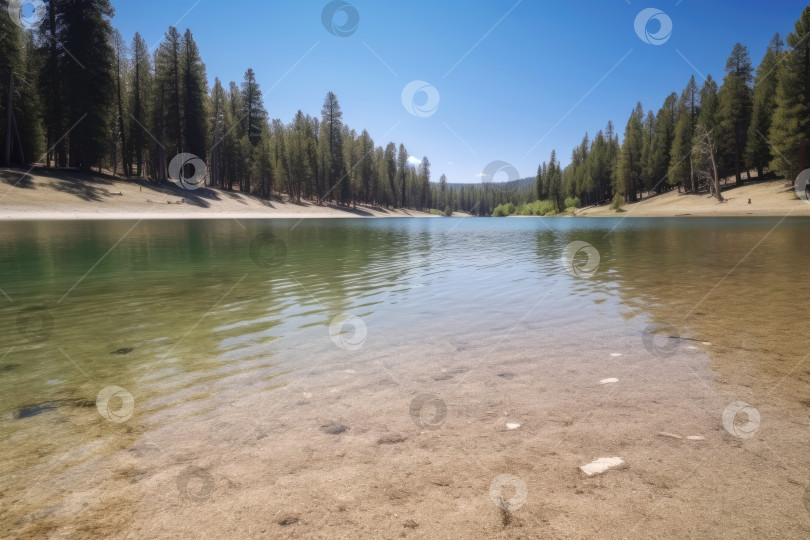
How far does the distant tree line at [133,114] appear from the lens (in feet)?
163

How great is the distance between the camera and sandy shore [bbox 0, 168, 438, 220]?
39.0 m

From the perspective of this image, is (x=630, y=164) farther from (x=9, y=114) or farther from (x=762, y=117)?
(x=9, y=114)

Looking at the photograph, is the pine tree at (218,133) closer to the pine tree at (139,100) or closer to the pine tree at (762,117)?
the pine tree at (139,100)

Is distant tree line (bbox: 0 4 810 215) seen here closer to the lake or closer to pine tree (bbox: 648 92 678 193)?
pine tree (bbox: 648 92 678 193)

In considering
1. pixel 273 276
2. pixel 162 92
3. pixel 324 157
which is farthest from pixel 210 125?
pixel 273 276

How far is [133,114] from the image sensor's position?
62.5 metres

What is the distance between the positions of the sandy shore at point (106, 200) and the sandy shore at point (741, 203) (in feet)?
214

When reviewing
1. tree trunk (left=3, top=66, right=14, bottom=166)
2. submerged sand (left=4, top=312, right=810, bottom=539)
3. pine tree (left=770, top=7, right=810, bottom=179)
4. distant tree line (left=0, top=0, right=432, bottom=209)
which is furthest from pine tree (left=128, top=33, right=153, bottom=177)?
pine tree (left=770, top=7, right=810, bottom=179)

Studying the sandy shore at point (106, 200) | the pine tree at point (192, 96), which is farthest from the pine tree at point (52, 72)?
the pine tree at point (192, 96)

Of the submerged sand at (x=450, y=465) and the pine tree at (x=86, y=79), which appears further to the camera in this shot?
the pine tree at (x=86, y=79)

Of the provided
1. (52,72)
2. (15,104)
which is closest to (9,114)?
(15,104)

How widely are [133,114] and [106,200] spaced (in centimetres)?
2462

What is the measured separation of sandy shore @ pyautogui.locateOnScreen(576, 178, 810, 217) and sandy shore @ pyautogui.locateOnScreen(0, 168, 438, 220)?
65.1 m

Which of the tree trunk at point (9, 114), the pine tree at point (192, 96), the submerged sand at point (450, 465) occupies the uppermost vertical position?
the pine tree at point (192, 96)
